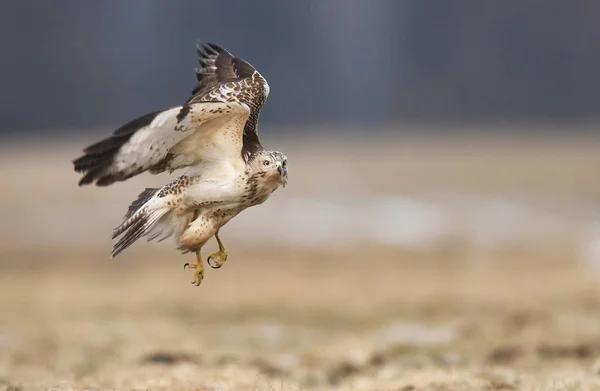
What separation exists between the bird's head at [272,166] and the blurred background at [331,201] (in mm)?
2301

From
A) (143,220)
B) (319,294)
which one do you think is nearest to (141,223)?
(143,220)

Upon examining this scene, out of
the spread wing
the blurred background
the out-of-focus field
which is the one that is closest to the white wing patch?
the spread wing

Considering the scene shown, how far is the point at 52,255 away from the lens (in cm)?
2878

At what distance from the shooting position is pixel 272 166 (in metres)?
9.31

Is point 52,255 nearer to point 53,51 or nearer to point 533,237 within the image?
point 533,237

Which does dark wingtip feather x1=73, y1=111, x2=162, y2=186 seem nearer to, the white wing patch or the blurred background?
the white wing patch

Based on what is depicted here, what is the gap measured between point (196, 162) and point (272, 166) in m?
0.89

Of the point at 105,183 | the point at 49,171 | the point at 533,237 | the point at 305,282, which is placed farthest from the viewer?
the point at 49,171

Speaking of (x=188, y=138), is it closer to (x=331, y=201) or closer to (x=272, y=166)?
(x=272, y=166)

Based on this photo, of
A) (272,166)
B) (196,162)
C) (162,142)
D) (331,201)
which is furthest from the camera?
(331,201)

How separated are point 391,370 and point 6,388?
14.2ft

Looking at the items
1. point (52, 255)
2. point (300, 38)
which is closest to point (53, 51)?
point (300, 38)

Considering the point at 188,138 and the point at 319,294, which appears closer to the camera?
the point at 188,138

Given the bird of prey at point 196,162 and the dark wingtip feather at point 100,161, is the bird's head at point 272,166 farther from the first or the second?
the dark wingtip feather at point 100,161
